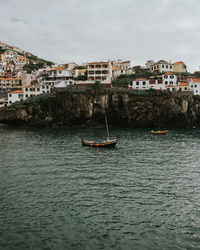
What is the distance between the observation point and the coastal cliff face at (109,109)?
Result: 8650 cm

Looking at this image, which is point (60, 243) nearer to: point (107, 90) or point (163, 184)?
point (163, 184)

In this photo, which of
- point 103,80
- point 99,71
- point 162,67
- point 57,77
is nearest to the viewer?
point 103,80

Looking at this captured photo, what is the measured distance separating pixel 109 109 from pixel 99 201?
68727 mm

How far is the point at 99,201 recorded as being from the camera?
22.9 meters

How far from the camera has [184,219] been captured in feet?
64.2

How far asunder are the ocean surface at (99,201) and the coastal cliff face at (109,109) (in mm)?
45631

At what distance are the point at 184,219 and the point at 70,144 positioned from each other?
36.7m

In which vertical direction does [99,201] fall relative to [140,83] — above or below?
below

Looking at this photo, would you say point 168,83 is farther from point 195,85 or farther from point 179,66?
point 179,66

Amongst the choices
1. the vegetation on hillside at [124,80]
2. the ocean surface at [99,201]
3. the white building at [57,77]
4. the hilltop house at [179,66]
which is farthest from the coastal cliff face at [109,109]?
the hilltop house at [179,66]

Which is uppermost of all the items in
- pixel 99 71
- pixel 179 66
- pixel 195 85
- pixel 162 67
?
pixel 179 66

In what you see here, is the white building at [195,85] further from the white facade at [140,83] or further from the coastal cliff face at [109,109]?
the white facade at [140,83]

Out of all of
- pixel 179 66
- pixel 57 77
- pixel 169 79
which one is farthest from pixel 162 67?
pixel 57 77

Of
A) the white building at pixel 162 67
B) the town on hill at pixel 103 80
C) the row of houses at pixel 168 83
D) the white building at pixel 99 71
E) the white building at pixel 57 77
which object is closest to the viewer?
the row of houses at pixel 168 83
